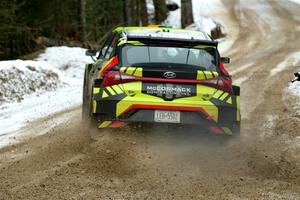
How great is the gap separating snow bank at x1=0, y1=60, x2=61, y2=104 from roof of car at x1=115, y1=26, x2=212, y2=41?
18.7 ft

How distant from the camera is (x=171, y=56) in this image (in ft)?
23.5

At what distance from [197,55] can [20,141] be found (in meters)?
3.21

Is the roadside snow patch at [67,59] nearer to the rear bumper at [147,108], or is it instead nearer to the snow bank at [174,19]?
the rear bumper at [147,108]

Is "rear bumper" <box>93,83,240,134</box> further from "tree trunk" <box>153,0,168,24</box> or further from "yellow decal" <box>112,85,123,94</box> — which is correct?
"tree trunk" <box>153,0,168,24</box>

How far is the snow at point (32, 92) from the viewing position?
1050 centimetres

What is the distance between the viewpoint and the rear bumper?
673 centimetres

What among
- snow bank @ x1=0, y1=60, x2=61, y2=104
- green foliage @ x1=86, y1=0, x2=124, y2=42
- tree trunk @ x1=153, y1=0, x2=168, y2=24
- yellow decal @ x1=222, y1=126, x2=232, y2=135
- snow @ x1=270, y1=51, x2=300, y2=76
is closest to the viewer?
yellow decal @ x1=222, y1=126, x2=232, y2=135

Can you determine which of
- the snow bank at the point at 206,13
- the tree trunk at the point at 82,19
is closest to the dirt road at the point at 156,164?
the tree trunk at the point at 82,19

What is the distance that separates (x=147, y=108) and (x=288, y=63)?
1249 cm

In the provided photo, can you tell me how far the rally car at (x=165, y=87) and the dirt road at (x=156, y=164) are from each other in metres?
0.31

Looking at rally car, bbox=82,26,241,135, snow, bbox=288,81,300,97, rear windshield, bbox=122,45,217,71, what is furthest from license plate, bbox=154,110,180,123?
snow, bbox=288,81,300,97

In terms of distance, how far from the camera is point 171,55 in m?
7.18

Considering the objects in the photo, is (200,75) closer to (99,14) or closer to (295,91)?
(295,91)

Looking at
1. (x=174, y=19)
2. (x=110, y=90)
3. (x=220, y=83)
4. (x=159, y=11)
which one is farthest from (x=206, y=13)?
(x=110, y=90)
